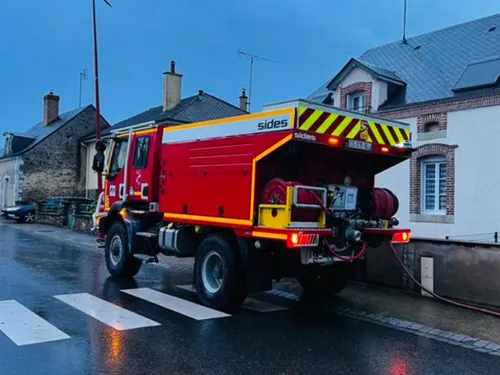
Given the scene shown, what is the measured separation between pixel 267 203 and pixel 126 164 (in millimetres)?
4379

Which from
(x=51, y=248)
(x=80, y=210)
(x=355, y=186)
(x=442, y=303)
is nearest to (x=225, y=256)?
(x=355, y=186)

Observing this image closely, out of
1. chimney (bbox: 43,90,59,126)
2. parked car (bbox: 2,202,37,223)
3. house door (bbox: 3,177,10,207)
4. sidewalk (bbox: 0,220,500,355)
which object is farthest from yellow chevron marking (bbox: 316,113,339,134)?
chimney (bbox: 43,90,59,126)

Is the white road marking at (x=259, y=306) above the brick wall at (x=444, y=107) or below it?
below

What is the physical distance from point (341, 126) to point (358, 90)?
40.1ft

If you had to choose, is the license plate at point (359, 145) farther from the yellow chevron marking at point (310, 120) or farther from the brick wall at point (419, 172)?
the brick wall at point (419, 172)

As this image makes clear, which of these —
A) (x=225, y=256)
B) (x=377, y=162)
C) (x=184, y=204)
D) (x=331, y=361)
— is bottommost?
(x=331, y=361)

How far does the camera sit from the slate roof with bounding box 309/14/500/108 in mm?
16859

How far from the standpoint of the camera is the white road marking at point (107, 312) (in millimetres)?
6379

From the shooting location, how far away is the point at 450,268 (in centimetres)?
802

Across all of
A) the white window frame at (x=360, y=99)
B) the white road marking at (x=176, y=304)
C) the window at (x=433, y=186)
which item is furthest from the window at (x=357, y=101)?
the white road marking at (x=176, y=304)

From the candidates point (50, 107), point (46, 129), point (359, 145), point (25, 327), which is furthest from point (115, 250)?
point (50, 107)

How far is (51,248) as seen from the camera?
15281 millimetres

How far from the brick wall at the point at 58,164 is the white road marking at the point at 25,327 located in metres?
30.0

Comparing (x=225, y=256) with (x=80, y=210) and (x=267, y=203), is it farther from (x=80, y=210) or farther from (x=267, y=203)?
(x=80, y=210)
